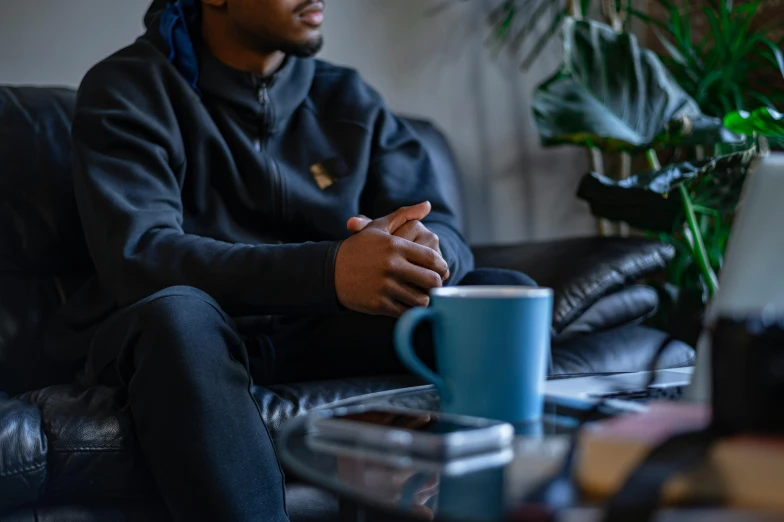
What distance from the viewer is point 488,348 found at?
0.61 m

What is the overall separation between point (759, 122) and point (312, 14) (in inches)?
33.2

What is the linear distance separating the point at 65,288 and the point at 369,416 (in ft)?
3.78

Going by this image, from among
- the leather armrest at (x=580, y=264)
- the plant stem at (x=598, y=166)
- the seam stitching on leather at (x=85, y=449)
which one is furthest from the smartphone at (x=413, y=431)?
the plant stem at (x=598, y=166)

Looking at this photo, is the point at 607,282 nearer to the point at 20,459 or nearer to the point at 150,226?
the point at 150,226

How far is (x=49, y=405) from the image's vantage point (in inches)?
46.9

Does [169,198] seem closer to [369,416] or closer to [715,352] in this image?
[369,416]

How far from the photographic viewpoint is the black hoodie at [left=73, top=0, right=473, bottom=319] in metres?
1.24

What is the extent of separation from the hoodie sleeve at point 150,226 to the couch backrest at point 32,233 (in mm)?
181

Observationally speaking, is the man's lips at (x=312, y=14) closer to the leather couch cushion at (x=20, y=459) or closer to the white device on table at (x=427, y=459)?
the leather couch cushion at (x=20, y=459)

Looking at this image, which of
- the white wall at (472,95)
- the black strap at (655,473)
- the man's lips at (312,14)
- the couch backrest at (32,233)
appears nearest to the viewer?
the black strap at (655,473)

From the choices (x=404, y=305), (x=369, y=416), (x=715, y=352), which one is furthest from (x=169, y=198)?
(x=715, y=352)

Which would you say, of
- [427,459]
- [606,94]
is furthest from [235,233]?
[427,459]

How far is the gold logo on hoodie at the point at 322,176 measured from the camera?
63.3 inches

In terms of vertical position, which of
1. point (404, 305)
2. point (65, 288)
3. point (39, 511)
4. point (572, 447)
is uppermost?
point (572, 447)
